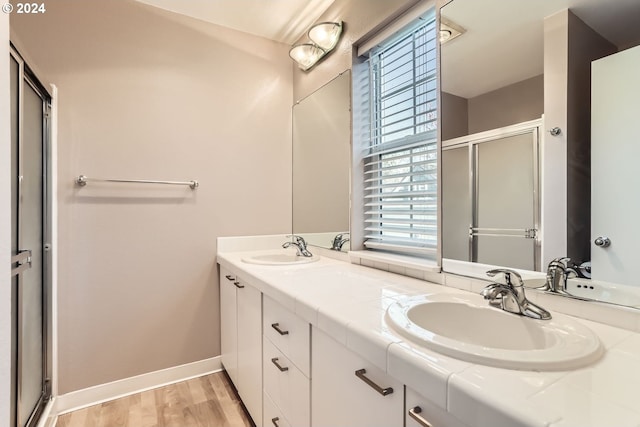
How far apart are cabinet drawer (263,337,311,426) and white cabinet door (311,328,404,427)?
0.05m

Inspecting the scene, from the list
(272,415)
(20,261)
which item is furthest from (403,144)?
(20,261)

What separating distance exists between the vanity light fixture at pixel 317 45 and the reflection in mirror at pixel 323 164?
205mm

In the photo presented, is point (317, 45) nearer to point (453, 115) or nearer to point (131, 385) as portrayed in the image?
point (453, 115)

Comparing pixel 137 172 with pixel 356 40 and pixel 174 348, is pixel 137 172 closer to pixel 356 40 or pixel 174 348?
pixel 174 348

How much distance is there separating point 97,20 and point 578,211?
8.22ft

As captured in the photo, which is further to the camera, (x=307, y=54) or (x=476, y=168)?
(x=307, y=54)

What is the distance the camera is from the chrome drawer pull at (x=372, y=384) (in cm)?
74

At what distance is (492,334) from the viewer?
0.96 m

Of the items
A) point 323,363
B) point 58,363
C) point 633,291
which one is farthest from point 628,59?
point 58,363

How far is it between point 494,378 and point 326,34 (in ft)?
6.41

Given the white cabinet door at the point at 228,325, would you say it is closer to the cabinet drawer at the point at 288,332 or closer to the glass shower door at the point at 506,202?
the cabinet drawer at the point at 288,332

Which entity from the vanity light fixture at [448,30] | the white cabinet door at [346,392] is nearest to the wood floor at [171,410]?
the white cabinet door at [346,392]

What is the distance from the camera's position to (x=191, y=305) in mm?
2109
